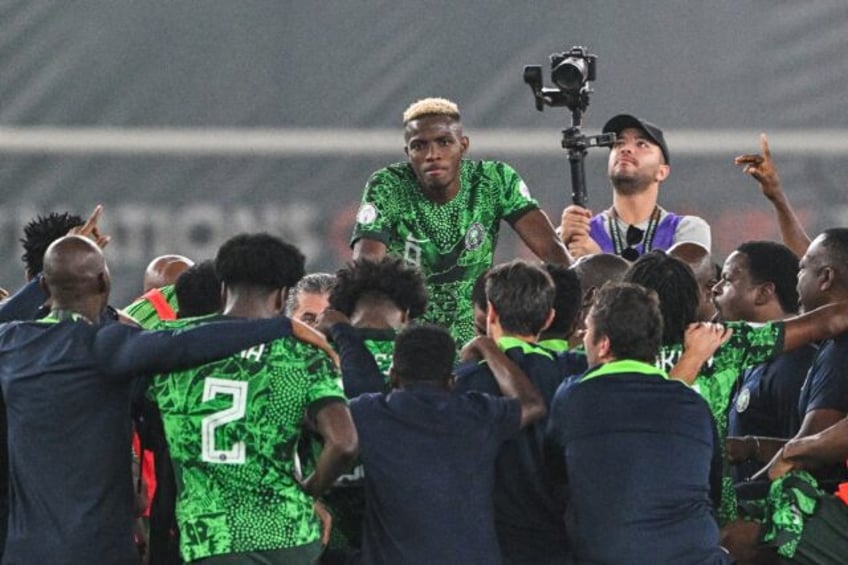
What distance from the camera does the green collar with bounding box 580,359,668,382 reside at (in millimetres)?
5457

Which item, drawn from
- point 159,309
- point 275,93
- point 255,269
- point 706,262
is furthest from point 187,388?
point 275,93

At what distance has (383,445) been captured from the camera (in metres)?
5.49

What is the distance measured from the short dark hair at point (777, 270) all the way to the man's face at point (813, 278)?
293 millimetres

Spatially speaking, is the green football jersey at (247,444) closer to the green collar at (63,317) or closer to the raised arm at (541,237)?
the green collar at (63,317)

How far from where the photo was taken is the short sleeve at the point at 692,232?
779 cm

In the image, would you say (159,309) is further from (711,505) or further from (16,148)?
(16,148)

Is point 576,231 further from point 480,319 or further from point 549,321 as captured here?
point 549,321

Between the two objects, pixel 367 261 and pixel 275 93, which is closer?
pixel 367 261

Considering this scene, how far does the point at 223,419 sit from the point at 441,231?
1871 millimetres

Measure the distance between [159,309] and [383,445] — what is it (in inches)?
63.9

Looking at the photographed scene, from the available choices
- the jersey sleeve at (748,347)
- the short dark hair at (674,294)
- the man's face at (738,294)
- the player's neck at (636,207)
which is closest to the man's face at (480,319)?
the short dark hair at (674,294)

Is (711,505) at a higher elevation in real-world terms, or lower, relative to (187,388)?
lower

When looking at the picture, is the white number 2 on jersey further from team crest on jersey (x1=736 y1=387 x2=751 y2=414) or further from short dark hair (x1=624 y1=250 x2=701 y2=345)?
team crest on jersey (x1=736 y1=387 x2=751 y2=414)

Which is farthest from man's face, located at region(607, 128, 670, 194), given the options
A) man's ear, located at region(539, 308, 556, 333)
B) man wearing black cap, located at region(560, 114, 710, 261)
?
man's ear, located at region(539, 308, 556, 333)
